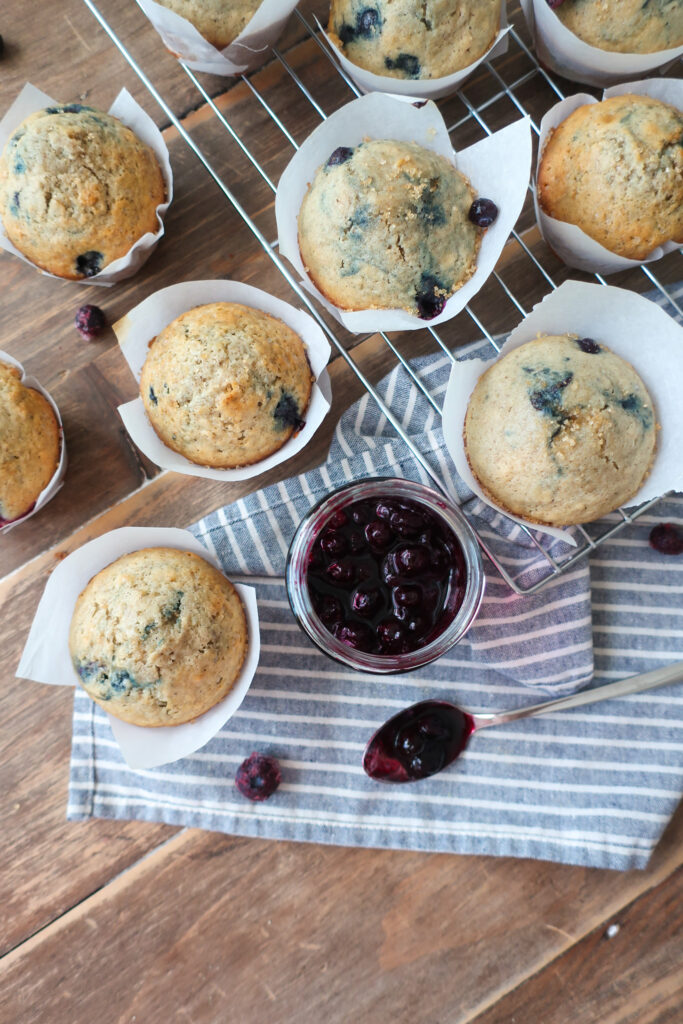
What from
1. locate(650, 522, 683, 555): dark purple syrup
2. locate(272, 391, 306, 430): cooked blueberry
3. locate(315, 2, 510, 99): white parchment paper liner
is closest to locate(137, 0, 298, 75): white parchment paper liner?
locate(315, 2, 510, 99): white parchment paper liner

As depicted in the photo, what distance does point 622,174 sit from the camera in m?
1.75

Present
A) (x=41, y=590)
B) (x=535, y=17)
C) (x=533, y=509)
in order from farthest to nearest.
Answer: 1. (x=41, y=590)
2. (x=535, y=17)
3. (x=533, y=509)

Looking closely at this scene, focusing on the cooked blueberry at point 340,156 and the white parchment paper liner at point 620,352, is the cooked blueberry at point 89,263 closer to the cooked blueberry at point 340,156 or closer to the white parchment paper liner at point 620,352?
the cooked blueberry at point 340,156

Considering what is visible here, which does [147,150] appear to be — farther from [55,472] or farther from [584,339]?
[584,339]

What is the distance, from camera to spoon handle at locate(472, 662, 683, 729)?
1.89m

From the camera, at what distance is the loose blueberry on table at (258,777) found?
1.87 m

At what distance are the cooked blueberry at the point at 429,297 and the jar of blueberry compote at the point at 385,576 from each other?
1.26 feet

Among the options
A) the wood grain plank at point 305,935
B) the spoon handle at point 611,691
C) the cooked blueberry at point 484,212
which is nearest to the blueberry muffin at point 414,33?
the cooked blueberry at point 484,212

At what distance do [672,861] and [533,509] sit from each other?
1.00 meters

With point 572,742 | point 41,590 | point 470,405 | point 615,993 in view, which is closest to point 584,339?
point 470,405

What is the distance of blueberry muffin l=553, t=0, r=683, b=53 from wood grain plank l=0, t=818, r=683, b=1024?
196 cm

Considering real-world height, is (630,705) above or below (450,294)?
below

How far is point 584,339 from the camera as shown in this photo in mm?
1747

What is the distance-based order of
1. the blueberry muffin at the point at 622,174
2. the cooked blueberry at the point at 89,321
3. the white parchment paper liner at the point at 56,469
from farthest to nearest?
the cooked blueberry at the point at 89,321, the white parchment paper liner at the point at 56,469, the blueberry muffin at the point at 622,174
